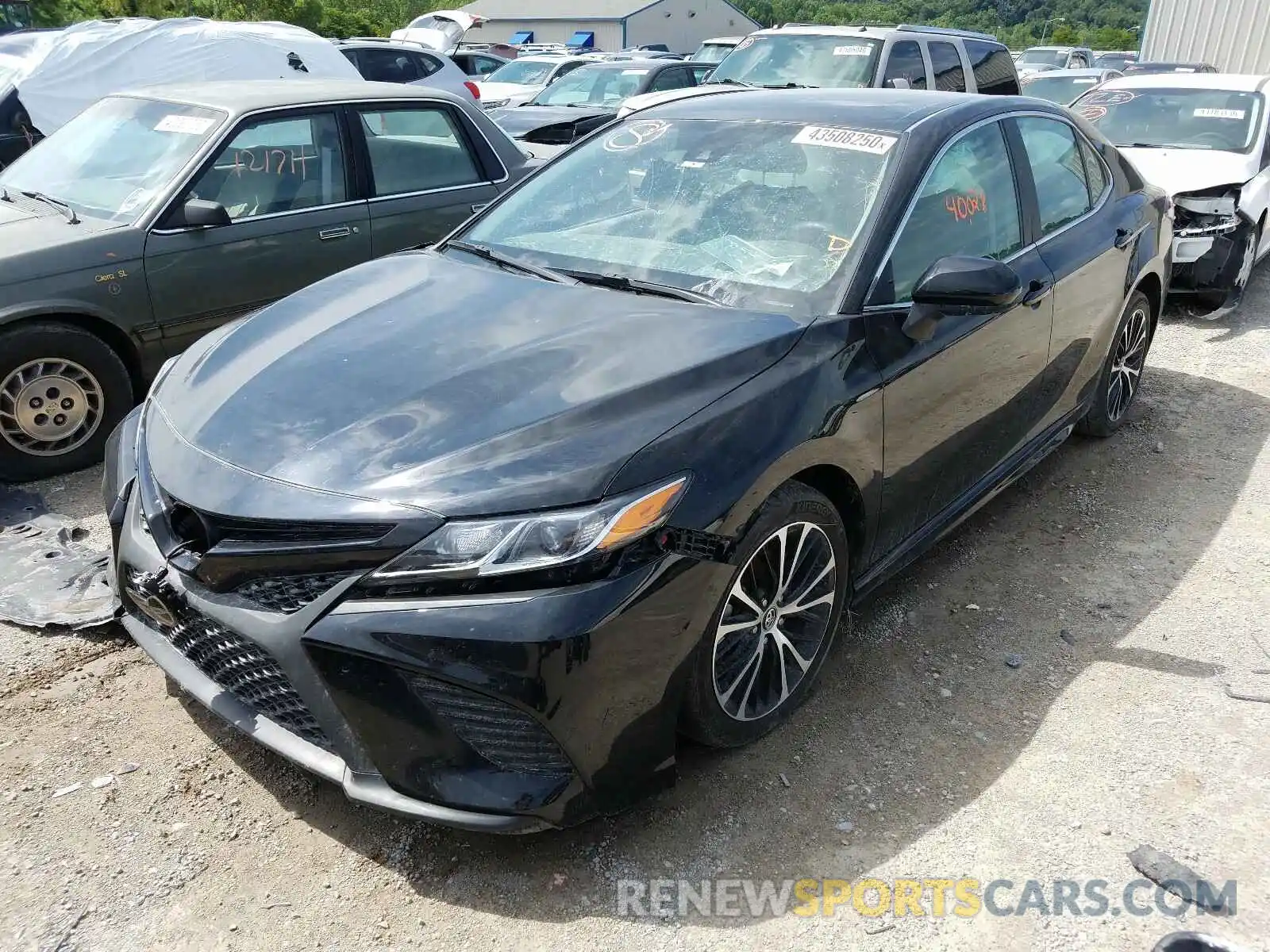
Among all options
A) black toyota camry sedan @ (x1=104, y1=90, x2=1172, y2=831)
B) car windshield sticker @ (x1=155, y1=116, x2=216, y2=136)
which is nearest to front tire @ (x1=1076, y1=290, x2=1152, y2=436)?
black toyota camry sedan @ (x1=104, y1=90, x2=1172, y2=831)

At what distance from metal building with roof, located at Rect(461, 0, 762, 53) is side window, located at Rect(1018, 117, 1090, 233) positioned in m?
49.0

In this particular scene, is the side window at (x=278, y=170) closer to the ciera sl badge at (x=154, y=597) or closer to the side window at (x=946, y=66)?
the ciera sl badge at (x=154, y=597)

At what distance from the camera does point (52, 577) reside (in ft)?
12.2

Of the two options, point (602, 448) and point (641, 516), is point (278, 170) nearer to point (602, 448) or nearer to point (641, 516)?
point (602, 448)

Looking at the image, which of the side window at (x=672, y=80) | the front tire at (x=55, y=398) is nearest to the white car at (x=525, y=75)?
the side window at (x=672, y=80)

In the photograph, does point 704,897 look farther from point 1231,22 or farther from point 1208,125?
point 1231,22

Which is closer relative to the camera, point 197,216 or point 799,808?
point 799,808

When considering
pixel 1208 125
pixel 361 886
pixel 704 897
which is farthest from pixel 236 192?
pixel 1208 125

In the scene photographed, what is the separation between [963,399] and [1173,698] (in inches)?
46.5

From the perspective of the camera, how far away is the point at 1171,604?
380 centimetres

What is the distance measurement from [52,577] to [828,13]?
79.2 meters

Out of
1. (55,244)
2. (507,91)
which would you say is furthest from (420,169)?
(507,91)

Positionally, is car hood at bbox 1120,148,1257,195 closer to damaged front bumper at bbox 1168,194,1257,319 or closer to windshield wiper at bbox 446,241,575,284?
damaged front bumper at bbox 1168,194,1257,319

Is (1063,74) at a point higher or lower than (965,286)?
lower
